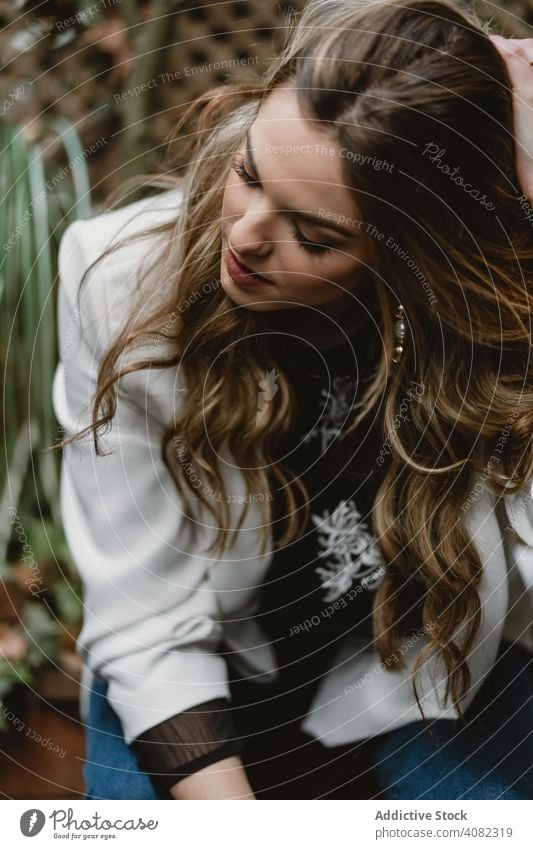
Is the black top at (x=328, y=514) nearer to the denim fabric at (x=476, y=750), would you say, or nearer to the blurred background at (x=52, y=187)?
the denim fabric at (x=476, y=750)

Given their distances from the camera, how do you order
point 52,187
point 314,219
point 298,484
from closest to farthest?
point 314,219 < point 298,484 < point 52,187

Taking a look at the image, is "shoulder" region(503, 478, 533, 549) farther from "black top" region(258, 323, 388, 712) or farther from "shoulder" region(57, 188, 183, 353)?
"shoulder" region(57, 188, 183, 353)

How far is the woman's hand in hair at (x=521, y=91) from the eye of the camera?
1.50 feet

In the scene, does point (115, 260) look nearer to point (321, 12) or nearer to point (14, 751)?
point (321, 12)

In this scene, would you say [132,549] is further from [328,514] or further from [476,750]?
[476,750]

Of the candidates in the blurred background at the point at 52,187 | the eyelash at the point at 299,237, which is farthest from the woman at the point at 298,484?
the blurred background at the point at 52,187

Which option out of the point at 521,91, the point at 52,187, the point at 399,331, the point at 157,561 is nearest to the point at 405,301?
the point at 399,331

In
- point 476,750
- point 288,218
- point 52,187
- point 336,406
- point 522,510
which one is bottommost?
point 476,750

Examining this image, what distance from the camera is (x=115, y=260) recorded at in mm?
549

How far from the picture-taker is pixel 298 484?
567 mm
